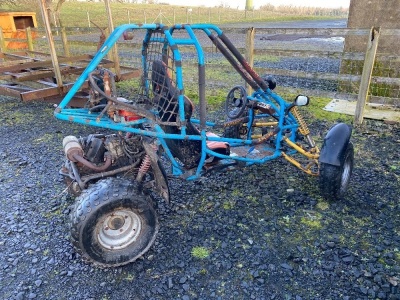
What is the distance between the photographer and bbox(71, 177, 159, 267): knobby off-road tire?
2.44 metres

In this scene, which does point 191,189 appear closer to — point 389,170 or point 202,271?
point 202,271

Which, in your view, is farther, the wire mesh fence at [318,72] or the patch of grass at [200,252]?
the wire mesh fence at [318,72]

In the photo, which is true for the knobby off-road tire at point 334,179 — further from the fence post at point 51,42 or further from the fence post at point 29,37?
the fence post at point 29,37

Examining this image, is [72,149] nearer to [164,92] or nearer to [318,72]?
[164,92]

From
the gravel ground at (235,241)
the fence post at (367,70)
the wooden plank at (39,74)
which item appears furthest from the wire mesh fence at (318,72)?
the gravel ground at (235,241)

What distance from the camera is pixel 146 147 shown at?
9.17ft

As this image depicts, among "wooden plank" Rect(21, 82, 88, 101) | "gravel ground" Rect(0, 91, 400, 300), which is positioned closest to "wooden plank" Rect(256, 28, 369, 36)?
"gravel ground" Rect(0, 91, 400, 300)

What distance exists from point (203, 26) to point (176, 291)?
232cm

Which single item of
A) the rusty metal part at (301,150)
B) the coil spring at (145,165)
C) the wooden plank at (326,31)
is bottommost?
the rusty metal part at (301,150)

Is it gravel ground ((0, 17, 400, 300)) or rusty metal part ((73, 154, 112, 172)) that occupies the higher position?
rusty metal part ((73, 154, 112, 172))

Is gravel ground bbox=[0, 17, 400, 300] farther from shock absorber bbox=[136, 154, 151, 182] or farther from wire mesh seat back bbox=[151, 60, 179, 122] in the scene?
wire mesh seat back bbox=[151, 60, 179, 122]

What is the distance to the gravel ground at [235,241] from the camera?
245cm

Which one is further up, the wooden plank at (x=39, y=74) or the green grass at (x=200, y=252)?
the wooden plank at (x=39, y=74)

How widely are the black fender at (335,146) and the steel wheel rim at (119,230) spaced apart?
1.90 m
